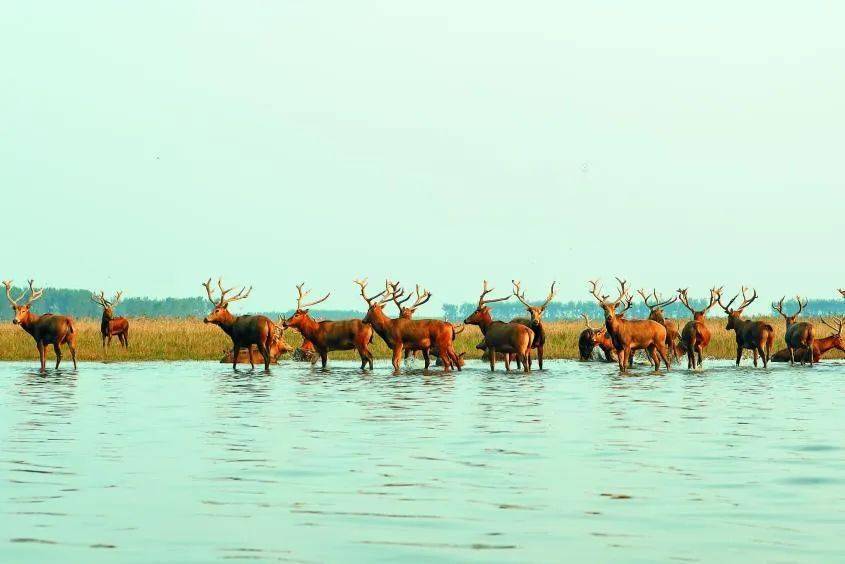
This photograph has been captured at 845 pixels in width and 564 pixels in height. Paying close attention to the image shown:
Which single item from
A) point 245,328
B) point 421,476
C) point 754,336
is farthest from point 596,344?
point 421,476

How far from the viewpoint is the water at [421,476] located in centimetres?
943

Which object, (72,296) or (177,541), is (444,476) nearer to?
(177,541)

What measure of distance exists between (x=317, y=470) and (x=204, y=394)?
12.5 m

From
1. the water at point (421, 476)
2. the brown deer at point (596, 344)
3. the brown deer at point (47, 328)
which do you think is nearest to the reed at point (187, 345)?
the brown deer at point (596, 344)

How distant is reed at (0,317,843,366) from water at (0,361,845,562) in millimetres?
16907

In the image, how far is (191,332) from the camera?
5075 centimetres

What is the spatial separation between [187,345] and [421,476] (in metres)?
32.5

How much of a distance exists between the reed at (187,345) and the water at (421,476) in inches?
666

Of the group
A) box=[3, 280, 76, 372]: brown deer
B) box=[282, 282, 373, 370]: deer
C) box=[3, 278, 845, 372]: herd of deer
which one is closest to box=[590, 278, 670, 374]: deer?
box=[3, 278, 845, 372]: herd of deer

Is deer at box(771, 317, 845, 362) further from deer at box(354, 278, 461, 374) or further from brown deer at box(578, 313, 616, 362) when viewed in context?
deer at box(354, 278, 461, 374)

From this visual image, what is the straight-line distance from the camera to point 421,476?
42.9ft

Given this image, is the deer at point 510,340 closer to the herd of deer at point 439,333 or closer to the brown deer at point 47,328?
the herd of deer at point 439,333

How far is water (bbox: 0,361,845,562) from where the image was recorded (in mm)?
9430

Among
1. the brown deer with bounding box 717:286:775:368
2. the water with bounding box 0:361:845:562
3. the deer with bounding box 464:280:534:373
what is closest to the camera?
the water with bounding box 0:361:845:562
